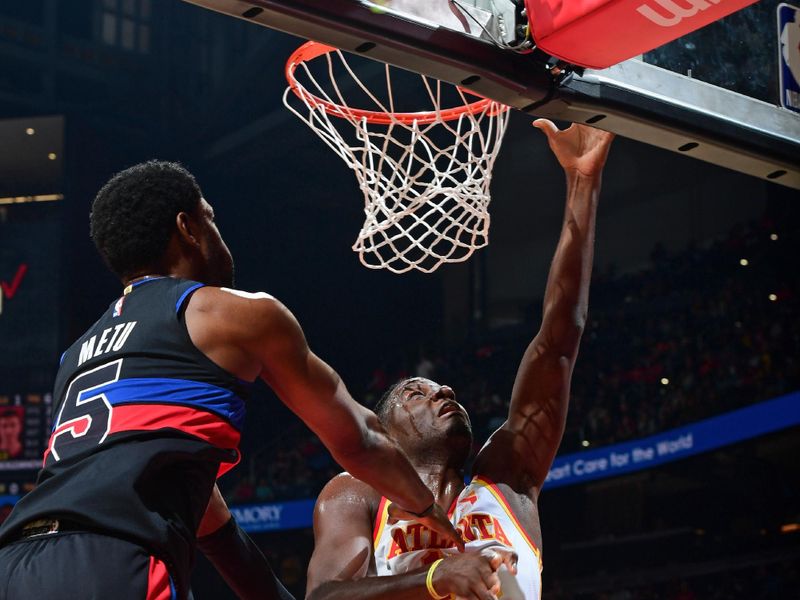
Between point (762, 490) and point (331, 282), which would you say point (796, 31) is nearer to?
point (762, 490)

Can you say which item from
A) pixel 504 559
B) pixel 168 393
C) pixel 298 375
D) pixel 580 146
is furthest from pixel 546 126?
pixel 168 393

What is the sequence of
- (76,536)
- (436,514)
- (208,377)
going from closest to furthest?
(76,536) < (208,377) < (436,514)

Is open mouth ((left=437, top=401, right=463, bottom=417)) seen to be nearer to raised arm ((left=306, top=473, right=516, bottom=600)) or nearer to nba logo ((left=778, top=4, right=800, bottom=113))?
raised arm ((left=306, top=473, right=516, bottom=600))

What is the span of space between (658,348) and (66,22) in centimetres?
864

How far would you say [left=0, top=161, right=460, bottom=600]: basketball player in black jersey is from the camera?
1.70m

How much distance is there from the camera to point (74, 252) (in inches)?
511

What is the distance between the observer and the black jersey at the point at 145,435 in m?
1.72

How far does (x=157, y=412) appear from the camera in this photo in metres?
1.79

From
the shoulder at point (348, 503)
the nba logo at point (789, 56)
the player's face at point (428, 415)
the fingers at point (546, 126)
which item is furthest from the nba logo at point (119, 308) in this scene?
the nba logo at point (789, 56)

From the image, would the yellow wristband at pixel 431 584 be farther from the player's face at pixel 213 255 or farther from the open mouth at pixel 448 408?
the player's face at pixel 213 255

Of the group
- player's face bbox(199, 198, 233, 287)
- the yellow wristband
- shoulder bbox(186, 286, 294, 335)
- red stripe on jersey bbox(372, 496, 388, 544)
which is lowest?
the yellow wristband

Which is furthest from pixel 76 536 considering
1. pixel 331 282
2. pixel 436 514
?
pixel 331 282

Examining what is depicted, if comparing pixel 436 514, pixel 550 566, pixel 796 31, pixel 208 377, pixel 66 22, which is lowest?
pixel 550 566

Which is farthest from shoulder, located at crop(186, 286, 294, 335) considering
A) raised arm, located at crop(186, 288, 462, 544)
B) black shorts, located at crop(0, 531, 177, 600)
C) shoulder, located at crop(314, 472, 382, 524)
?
shoulder, located at crop(314, 472, 382, 524)
